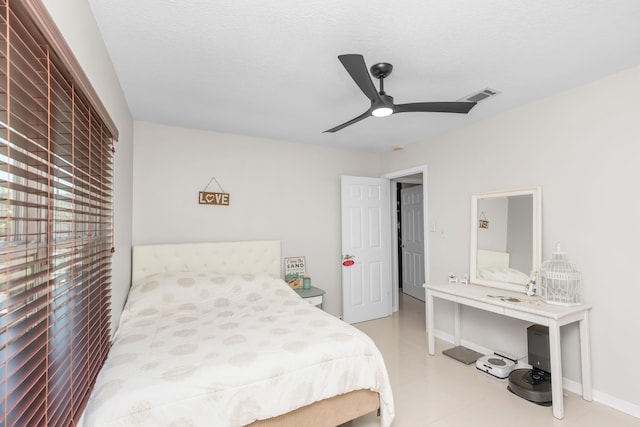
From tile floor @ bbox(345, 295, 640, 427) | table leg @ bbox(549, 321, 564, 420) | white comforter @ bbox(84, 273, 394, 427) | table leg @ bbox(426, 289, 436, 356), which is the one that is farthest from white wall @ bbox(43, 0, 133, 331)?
table leg @ bbox(549, 321, 564, 420)

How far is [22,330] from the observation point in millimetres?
955

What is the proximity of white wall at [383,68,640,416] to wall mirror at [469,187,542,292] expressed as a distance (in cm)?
9

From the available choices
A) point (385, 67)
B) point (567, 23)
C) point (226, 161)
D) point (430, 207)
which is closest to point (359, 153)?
point (430, 207)

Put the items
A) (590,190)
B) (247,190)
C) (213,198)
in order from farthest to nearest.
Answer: (247,190) → (213,198) → (590,190)

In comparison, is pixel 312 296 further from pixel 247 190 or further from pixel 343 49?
pixel 343 49

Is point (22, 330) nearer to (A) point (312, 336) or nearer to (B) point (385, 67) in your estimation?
(A) point (312, 336)

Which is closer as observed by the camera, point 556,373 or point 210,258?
point 556,373

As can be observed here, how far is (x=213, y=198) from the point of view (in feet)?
12.0

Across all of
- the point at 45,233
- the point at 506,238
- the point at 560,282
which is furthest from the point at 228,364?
the point at 506,238

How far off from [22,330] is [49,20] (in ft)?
3.37

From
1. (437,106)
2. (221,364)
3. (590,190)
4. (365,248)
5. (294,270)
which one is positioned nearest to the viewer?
(221,364)

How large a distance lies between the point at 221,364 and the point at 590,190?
120 inches

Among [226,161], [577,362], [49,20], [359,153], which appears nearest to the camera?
[49,20]

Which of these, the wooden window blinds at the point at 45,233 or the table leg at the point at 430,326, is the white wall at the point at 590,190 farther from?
the wooden window blinds at the point at 45,233
